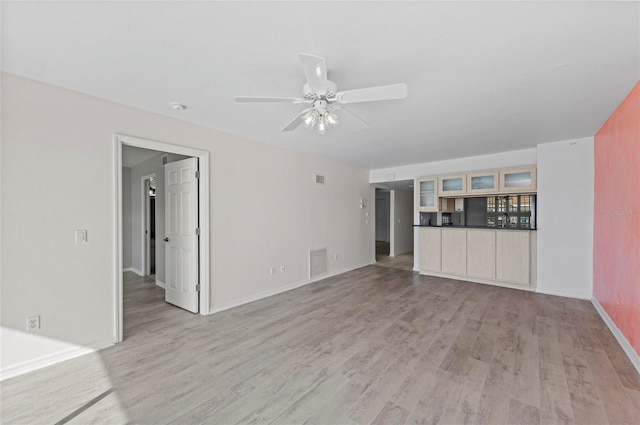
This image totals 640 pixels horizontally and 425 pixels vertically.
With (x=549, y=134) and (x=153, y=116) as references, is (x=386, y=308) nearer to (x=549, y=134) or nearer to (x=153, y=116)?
(x=549, y=134)

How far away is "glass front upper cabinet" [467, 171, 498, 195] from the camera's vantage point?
15.8 ft

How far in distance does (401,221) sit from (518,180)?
4.07 m

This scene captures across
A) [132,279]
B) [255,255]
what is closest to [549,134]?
[255,255]

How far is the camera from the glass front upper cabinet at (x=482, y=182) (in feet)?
15.8

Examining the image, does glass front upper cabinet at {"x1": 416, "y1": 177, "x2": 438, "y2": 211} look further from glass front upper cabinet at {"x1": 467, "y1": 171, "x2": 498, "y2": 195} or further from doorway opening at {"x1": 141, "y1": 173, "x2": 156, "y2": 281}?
doorway opening at {"x1": 141, "y1": 173, "x2": 156, "y2": 281}

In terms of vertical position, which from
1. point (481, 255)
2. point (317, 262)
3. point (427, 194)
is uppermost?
point (427, 194)

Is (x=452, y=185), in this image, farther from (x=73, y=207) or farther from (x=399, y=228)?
(x=73, y=207)

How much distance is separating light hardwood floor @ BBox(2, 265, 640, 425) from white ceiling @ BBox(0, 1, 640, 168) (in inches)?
98.1

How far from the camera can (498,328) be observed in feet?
9.83

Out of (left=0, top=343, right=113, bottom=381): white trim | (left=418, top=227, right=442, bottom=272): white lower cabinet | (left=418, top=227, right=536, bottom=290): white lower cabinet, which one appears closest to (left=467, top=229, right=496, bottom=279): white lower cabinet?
(left=418, top=227, right=536, bottom=290): white lower cabinet

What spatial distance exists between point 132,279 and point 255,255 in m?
3.20

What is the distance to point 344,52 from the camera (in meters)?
1.83

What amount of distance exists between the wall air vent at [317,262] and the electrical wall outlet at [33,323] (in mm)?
3597

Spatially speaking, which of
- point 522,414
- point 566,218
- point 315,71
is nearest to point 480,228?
point 566,218
